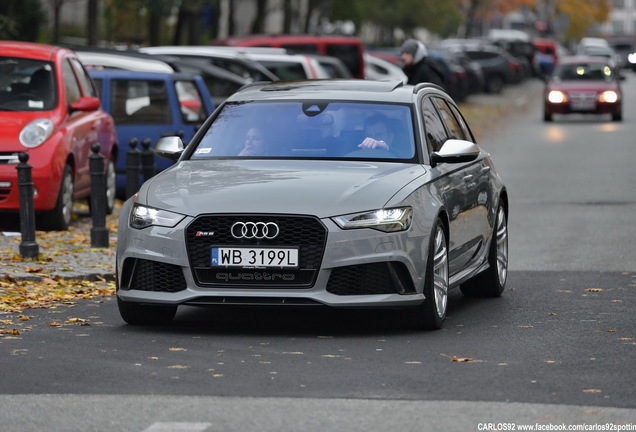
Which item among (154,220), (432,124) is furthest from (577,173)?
(154,220)

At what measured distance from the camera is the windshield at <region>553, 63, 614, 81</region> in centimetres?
4269

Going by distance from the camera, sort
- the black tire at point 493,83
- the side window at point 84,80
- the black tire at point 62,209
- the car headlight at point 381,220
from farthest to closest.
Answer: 1. the black tire at point 493,83
2. the side window at point 84,80
3. the black tire at point 62,209
4. the car headlight at point 381,220

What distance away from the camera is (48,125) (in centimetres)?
1559

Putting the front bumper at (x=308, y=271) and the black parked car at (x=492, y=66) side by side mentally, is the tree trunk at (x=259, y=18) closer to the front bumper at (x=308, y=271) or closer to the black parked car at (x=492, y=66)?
the black parked car at (x=492, y=66)

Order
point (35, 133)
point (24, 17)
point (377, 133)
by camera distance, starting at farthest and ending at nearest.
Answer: point (24, 17) < point (35, 133) < point (377, 133)

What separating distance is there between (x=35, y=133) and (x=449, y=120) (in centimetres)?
538

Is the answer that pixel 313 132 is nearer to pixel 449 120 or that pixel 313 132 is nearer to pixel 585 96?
pixel 449 120

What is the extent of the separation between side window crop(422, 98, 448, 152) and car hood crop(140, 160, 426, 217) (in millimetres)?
545

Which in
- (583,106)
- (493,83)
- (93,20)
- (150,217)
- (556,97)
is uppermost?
(150,217)

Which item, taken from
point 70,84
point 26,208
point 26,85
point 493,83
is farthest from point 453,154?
point 493,83

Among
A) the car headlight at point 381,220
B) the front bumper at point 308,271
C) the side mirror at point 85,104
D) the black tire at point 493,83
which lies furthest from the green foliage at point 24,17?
the car headlight at point 381,220

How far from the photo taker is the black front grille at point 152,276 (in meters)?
9.30

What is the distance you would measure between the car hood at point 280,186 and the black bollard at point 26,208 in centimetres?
337

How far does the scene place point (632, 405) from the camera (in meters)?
7.10
